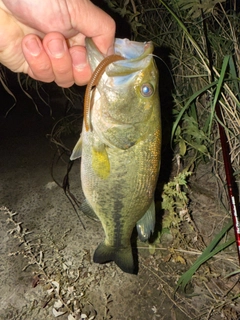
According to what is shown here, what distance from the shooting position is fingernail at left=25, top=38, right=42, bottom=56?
1.59 meters

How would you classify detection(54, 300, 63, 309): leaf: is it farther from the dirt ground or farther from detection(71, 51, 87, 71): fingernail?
detection(71, 51, 87, 71): fingernail

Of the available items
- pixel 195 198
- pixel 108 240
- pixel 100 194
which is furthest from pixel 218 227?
pixel 100 194

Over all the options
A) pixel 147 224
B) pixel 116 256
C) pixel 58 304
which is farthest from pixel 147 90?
pixel 58 304

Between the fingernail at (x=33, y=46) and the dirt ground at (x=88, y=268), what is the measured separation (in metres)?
1.16

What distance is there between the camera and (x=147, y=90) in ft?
5.09

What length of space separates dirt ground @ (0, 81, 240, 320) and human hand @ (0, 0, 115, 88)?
1.09 meters

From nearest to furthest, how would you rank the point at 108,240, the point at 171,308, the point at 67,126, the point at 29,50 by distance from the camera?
the point at 29,50, the point at 108,240, the point at 171,308, the point at 67,126

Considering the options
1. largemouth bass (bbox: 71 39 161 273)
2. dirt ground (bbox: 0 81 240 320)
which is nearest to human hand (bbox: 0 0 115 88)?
largemouth bass (bbox: 71 39 161 273)

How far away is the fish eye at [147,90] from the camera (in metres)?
1.54

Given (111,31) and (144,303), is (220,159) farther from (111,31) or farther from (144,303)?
(111,31)

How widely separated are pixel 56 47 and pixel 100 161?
0.57 m

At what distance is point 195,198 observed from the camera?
3.27 m

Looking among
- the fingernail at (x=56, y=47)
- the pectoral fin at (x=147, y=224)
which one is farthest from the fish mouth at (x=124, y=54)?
the pectoral fin at (x=147, y=224)

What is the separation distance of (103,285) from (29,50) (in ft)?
5.86
